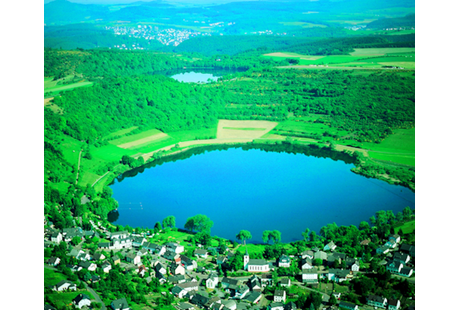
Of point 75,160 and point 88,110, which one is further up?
point 88,110

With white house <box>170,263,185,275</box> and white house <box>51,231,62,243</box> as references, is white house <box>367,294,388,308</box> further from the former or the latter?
white house <box>51,231,62,243</box>

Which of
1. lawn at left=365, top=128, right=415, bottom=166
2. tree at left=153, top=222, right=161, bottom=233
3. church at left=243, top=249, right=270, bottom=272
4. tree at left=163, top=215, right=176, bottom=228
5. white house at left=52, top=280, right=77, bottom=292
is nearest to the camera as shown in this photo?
white house at left=52, top=280, right=77, bottom=292

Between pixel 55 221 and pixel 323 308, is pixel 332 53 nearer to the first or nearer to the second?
pixel 55 221

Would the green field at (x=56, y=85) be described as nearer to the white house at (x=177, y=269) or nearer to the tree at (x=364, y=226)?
the white house at (x=177, y=269)

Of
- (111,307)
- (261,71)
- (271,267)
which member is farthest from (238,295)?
(261,71)

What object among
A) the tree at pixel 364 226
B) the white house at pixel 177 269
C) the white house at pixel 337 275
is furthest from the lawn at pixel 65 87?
the white house at pixel 337 275

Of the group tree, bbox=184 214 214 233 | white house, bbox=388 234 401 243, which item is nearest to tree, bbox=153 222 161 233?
tree, bbox=184 214 214 233

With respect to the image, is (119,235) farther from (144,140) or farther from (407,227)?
(144,140)
